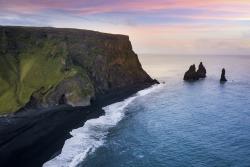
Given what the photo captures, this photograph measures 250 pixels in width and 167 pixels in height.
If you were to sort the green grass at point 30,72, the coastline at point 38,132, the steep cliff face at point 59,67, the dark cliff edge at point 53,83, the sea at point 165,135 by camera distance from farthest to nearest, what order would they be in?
the steep cliff face at point 59,67, the green grass at point 30,72, the dark cliff edge at point 53,83, the coastline at point 38,132, the sea at point 165,135

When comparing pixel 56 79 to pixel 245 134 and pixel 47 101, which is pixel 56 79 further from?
pixel 245 134

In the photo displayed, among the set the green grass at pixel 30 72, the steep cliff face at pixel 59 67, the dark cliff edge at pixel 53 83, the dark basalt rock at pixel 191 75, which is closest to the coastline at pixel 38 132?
the dark cliff edge at pixel 53 83

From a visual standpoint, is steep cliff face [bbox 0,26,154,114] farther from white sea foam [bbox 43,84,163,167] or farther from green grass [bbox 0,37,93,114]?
white sea foam [bbox 43,84,163,167]

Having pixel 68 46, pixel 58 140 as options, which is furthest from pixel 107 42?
pixel 58 140

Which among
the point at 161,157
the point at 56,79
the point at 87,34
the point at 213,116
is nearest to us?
the point at 161,157

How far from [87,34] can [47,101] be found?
51.5 meters

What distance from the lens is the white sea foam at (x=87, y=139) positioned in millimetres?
64938

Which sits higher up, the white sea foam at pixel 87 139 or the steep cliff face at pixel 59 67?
the steep cliff face at pixel 59 67

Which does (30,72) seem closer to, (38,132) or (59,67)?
(59,67)

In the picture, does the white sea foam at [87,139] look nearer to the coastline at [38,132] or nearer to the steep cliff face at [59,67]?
the coastline at [38,132]

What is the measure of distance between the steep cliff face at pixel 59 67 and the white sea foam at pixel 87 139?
18950mm

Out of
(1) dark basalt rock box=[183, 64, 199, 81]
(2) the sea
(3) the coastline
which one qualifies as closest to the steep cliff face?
(3) the coastline

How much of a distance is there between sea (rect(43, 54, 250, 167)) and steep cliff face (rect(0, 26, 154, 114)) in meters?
18.4

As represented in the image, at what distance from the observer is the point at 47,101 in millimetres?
111188
